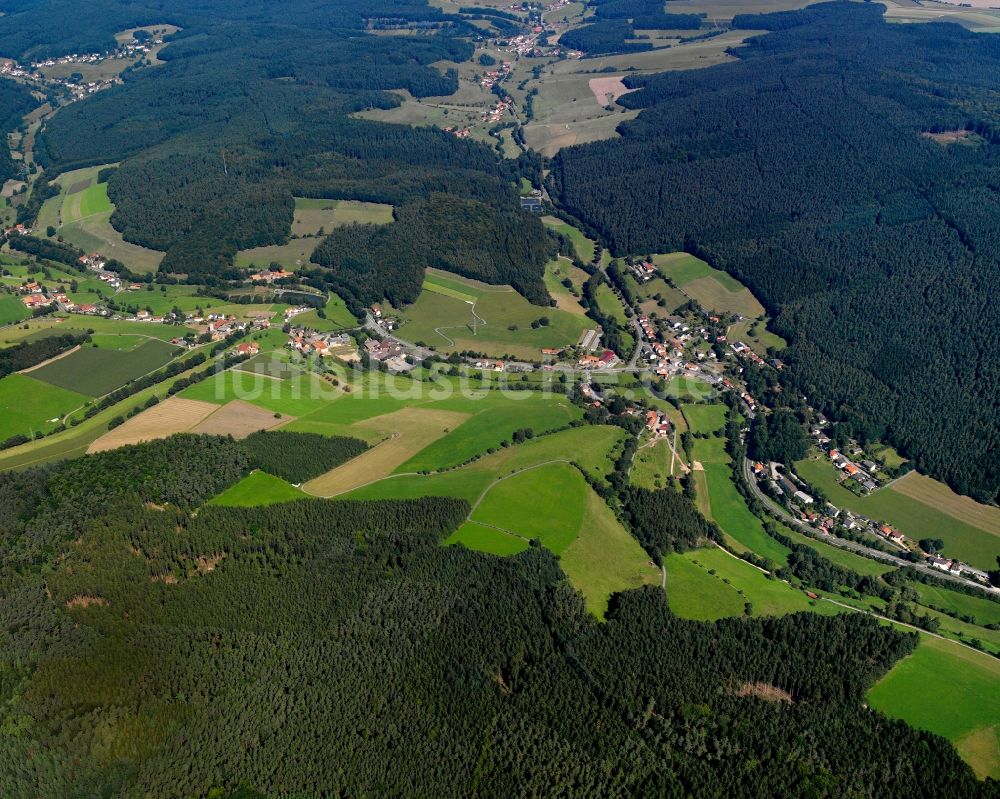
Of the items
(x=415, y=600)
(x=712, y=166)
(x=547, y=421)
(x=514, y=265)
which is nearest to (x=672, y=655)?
(x=415, y=600)

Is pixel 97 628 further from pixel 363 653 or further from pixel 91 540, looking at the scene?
pixel 363 653

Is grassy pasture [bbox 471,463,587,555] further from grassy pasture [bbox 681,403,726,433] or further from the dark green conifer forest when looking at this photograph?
the dark green conifer forest

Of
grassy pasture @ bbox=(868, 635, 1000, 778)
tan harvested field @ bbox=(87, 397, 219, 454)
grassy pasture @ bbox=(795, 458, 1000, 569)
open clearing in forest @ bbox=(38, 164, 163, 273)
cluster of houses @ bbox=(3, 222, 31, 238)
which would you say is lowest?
cluster of houses @ bbox=(3, 222, 31, 238)

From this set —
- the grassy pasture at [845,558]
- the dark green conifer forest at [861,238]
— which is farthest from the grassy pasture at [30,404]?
the dark green conifer forest at [861,238]

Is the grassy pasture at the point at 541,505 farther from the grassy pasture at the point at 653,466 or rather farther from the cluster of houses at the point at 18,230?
the cluster of houses at the point at 18,230

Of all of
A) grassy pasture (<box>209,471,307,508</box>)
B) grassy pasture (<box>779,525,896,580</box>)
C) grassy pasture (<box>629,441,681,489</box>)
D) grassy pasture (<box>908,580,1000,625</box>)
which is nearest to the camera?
grassy pasture (<box>908,580,1000,625</box>)

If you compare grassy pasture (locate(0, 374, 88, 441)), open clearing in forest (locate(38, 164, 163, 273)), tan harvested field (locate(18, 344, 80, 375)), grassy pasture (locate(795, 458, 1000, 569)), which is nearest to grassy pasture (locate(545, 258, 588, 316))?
grassy pasture (locate(795, 458, 1000, 569))
